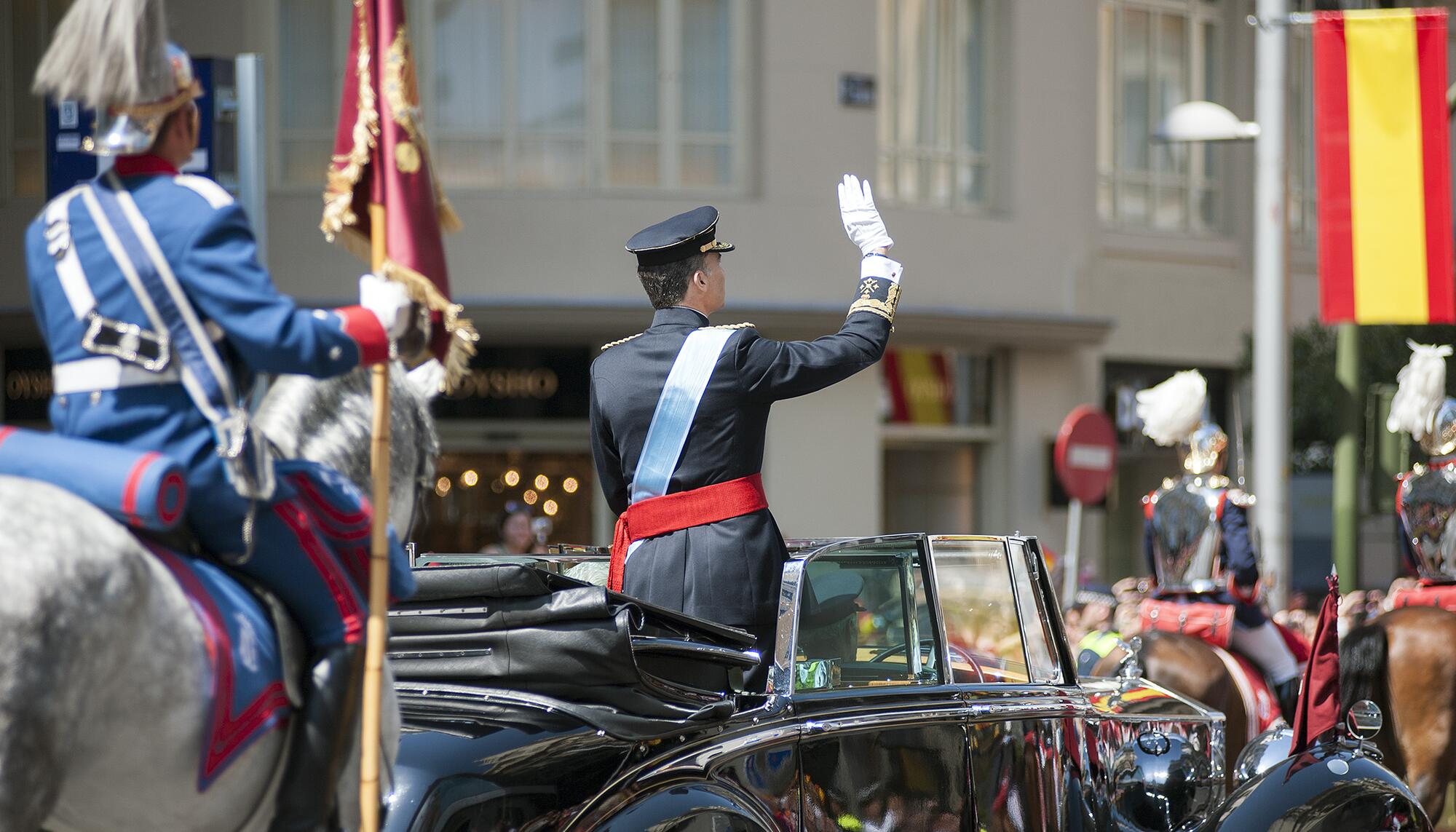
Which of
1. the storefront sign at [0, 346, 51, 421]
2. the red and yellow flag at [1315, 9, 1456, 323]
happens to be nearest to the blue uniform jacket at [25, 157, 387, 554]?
the red and yellow flag at [1315, 9, 1456, 323]

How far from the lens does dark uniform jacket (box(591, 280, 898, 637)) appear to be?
15.8ft

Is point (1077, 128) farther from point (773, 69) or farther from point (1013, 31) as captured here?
point (773, 69)

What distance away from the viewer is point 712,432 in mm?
4941

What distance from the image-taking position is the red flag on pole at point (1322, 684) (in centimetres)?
551

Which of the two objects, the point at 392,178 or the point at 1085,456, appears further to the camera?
the point at 1085,456

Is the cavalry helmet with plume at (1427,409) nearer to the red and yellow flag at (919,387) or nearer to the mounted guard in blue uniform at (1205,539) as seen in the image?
the mounted guard in blue uniform at (1205,539)

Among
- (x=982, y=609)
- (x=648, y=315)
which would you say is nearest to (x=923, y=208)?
(x=648, y=315)

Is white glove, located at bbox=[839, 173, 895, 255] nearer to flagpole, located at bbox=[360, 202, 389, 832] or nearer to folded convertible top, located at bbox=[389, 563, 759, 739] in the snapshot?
folded convertible top, located at bbox=[389, 563, 759, 739]

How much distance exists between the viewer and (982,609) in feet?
17.5

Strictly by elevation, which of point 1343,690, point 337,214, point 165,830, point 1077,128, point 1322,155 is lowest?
point 1343,690

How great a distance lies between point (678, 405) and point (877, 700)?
0.97m

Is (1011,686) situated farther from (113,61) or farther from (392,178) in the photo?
(113,61)

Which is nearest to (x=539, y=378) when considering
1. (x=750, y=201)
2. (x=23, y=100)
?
(x=750, y=201)

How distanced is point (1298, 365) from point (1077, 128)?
13.3ft
